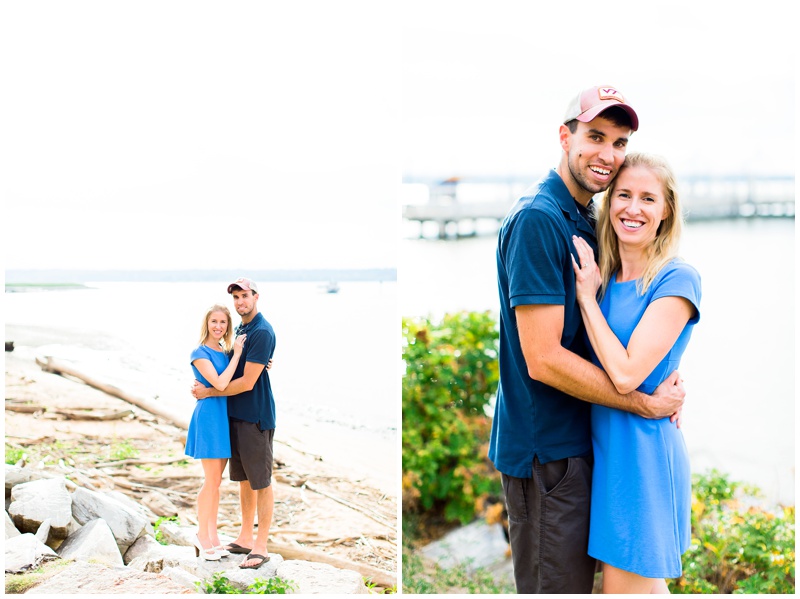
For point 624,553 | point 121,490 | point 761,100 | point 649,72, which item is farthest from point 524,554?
point 761,100

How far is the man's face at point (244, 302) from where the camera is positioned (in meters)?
2.62

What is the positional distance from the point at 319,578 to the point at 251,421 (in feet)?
2.11

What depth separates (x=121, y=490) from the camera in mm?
2711

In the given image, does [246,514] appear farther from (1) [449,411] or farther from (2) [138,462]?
(1) [449,411]

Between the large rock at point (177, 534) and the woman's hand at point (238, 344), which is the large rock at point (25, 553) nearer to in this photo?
the large rock at point (177, 534)

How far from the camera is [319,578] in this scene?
266cm

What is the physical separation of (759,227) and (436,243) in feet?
5.36

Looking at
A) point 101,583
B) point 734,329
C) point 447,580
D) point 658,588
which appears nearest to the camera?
point 658,588

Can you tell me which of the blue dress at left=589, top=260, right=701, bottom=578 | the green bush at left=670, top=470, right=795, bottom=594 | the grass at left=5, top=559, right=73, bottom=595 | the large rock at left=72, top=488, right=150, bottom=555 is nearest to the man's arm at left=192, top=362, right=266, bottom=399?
the large rock at left=72, top=488, right=150, bottom=555

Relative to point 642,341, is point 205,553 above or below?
below

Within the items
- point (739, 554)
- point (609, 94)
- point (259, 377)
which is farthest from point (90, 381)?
point (739, 554)

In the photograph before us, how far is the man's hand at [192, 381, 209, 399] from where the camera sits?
262cm

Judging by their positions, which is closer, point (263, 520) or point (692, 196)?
point (263, 520)

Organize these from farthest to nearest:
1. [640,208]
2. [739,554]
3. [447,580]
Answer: [447,580] → [739,554] → [640,208]
